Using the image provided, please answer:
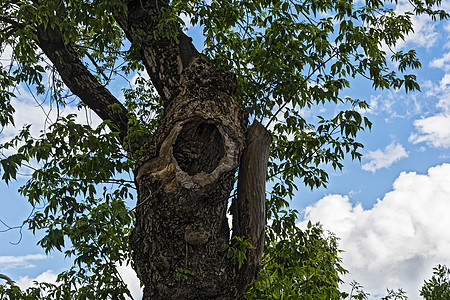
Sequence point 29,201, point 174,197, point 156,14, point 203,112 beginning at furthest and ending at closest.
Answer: point 156,14, point 29,201, point 203,112, point 174,197

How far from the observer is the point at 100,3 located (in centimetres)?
568

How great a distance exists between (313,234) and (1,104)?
4269mm

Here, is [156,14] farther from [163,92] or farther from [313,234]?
[313,234]

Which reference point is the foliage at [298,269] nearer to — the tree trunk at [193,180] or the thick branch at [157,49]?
the tree trunk at [193,180]

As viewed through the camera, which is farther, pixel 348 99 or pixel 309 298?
pixel 348 99

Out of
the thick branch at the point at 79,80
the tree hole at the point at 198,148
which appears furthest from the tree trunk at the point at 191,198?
the thick branch at the point at 79,80

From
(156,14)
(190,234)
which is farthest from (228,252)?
(156,14)

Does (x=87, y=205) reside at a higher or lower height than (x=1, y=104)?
lower

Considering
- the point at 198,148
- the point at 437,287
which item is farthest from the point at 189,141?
the point at 437,287

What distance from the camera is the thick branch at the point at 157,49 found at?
5.70 metres

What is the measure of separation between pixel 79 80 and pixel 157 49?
1.46m

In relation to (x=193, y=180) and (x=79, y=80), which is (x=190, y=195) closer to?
(x=193, y=180)

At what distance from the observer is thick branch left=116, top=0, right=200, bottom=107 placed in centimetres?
570

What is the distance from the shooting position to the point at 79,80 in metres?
6.70
